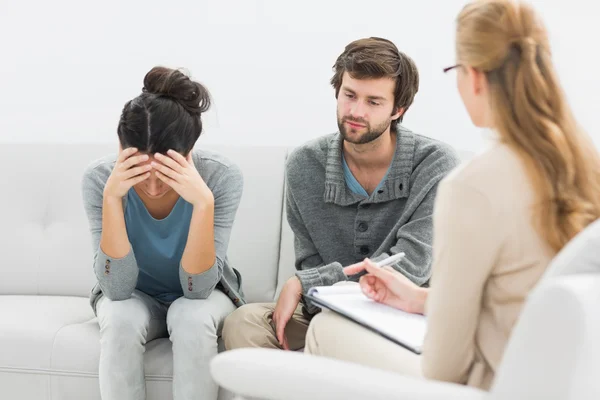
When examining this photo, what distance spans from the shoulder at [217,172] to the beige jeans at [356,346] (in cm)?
68

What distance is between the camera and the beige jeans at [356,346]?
1.46 metres

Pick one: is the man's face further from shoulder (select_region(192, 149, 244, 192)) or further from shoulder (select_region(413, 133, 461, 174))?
shoulder (select_region(192, 149, 244, 192))

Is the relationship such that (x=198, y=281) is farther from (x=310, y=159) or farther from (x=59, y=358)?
(x=310, y=159)

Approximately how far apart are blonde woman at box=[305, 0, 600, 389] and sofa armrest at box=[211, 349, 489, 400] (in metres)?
0.17

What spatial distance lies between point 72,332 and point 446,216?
1.35m

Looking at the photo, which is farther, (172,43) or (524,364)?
(172,43)

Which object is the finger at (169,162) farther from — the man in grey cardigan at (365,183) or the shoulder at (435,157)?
the shoulder at (435,157)

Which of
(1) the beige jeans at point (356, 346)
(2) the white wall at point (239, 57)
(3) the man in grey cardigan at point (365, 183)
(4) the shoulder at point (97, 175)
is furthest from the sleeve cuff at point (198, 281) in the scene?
(2) the white wall at point (239, 57)

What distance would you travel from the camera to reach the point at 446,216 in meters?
1.23

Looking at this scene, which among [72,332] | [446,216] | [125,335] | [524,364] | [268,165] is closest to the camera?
[524,364]

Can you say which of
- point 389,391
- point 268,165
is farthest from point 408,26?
point 389,391

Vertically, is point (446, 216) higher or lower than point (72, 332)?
higher

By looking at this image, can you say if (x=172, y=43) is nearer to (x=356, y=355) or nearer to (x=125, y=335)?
(x=125, y=335)

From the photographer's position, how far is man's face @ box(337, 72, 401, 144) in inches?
91.6
